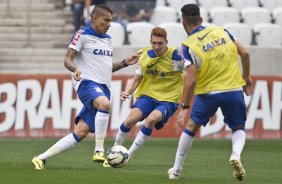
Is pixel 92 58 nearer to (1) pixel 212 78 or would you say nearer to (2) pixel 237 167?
(1) pixel 212 78

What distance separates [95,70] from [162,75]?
122 cm

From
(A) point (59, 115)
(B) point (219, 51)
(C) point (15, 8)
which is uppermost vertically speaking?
(B) point (219, 51)

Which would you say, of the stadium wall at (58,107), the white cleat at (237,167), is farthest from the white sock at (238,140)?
the stadium wall at (58,107)

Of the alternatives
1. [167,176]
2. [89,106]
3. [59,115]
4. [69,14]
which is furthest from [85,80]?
[69,14]

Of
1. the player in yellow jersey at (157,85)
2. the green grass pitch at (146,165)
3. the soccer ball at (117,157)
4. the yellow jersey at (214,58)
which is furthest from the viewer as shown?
the player in yellow jersey at (157,85)

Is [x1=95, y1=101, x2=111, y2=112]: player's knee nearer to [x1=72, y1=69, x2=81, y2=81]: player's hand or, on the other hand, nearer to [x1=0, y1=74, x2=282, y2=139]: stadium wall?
[x1=72, y1=69, x2=81, y2=81]: player's hand

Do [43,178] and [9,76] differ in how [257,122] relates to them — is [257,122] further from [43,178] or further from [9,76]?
[43,178]

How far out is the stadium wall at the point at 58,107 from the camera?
23.4 meters

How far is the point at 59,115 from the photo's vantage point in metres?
23.4

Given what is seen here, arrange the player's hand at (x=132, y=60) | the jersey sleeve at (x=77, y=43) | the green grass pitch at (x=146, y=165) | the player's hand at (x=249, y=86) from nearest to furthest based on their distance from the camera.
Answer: the green grass pitch at (x=146, y=165), the player's hand at (x=249, y=86), the jersey sleeve at (x=77, y=43), the player's hand at (x=132, y=60)

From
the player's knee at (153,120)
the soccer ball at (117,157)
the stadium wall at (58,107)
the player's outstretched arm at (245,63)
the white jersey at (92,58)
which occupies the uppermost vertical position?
the player's outstretched arm at (245,63)

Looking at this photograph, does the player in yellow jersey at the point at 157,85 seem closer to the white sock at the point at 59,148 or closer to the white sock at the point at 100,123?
the white sock at the point at 100,123

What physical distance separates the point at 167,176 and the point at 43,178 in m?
1.68

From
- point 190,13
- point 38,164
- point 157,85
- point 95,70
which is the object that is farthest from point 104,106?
point 190,13
